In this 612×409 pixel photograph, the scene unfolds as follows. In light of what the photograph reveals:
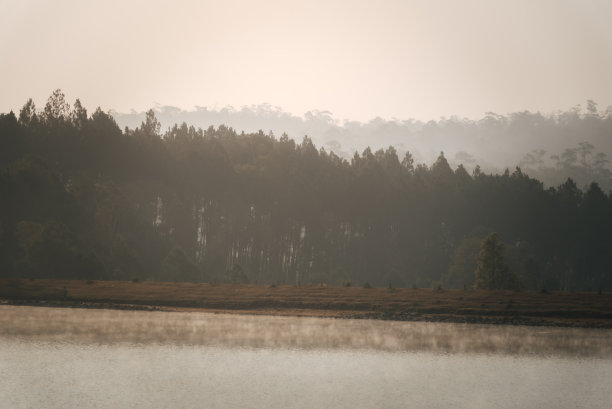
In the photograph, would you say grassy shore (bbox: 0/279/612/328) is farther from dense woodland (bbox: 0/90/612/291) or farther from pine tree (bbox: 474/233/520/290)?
dense woodland (bbox: 0/90/612/291)

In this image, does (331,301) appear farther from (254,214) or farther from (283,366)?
(254,214)

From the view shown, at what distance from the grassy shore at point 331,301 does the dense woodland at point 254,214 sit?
18.6ft

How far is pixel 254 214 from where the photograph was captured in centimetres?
7938

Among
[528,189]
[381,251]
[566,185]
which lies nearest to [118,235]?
[381,251]

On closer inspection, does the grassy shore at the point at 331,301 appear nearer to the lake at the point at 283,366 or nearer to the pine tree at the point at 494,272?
the pine tree at the point at 494,272

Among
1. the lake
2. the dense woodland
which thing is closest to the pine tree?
the dense woodland

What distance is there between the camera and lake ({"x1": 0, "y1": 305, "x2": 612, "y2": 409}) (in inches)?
658

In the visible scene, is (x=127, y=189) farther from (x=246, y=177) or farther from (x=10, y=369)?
(x=10, y=369)

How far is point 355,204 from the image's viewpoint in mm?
83562

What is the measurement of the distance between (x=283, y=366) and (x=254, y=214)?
190 ft

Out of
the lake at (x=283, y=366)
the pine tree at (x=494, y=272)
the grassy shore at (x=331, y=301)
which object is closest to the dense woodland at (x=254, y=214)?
the pine tree at (x=494, y=272)

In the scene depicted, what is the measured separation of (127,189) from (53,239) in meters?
17.6

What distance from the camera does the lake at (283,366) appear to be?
16.7 m

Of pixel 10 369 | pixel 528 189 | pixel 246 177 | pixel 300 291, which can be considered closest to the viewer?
pixel 10 369
